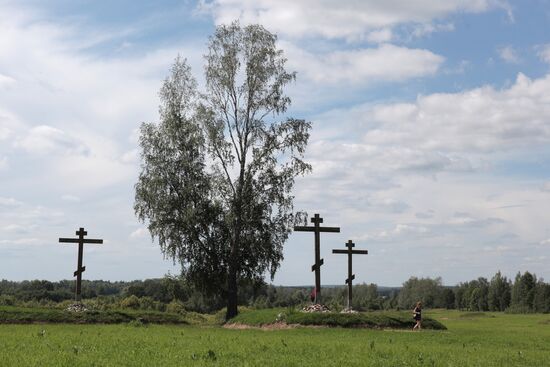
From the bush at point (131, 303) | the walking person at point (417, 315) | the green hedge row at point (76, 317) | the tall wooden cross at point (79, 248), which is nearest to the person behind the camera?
the walking person at point (417, 315)

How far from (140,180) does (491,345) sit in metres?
25.6

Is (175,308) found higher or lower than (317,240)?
lower

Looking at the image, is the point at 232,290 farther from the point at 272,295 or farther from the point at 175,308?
the point at 272,295

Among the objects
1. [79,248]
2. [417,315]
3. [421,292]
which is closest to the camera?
[417,315]

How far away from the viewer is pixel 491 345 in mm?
23656

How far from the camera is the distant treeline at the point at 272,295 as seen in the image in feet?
145

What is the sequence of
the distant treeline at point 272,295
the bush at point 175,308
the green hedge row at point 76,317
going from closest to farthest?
the green hedge row at point 76,317
the distant treeline at point 272,295
the bush at point 175,308

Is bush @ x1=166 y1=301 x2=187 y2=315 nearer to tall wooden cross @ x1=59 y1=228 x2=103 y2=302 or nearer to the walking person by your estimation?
tall wooden cross @ x1=59 y1=228 x2=103 y2=302

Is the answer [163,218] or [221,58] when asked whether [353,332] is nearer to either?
[163,218]

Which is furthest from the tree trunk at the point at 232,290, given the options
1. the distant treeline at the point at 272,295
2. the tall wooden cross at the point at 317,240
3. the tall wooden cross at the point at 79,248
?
the tall wooden cross at the point at 79,248

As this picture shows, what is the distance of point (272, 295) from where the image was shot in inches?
4203

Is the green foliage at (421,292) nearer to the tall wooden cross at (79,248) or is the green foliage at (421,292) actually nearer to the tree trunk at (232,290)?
the tree trunk at (232,290)

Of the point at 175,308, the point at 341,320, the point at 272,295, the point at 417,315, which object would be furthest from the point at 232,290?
the point at 272,295

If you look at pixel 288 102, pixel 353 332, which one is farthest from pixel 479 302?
pixel 353 332
